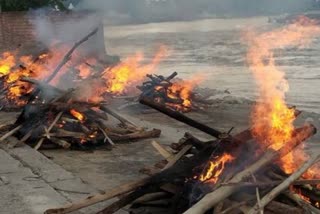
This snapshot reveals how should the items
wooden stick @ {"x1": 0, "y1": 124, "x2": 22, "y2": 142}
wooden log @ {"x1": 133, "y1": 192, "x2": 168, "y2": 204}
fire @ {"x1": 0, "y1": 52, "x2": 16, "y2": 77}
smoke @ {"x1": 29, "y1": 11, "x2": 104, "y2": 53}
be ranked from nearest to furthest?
wooden log @ {"x1": 133, "y1": 192, "x2": 168, "y2": 204}, wooden stick @ {"x1": 0, "y1": 124, "x2": 22, "y2": 142}, fire @ {"x1": 0, "y1": 52, "x2": 16, "y2": 77}, smoke @ {"x1": 29, "y1": 11, "x2": 104, "y2": 53}

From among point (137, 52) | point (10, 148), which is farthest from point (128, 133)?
point (137, 52)

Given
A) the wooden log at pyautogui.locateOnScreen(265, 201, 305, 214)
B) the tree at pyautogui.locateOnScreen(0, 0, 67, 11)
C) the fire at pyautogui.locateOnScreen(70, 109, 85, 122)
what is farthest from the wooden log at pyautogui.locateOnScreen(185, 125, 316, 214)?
the tree at pyautogui.locateOnScreen(0, 0, 67, 11)

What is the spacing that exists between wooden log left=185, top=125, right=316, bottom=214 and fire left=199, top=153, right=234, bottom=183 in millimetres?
199

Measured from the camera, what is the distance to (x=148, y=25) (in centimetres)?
6944

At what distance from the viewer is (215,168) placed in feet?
15.8

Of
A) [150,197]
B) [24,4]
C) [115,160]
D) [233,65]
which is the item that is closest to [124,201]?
[150,197]

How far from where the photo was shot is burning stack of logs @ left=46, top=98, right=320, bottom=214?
4430 millimetres

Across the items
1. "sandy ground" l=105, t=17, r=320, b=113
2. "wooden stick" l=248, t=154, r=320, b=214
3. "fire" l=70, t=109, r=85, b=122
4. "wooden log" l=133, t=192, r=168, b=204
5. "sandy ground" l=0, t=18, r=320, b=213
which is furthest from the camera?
"sandy ground" l=105, t=17, r=320, b=113

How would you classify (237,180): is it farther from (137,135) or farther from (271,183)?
(137,135)

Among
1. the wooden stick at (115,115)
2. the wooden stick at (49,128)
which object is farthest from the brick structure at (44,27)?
the wooden stick at (49,128)

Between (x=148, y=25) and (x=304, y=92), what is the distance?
175 feet

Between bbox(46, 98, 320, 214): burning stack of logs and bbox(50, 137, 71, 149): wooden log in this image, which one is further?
bbox(50, 137, 71, 149): wooden log

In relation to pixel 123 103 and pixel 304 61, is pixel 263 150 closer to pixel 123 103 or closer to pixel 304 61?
pixel 123 103

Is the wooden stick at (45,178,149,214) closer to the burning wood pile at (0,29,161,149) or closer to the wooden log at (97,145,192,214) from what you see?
the wooden log at (97,145,192,214)
